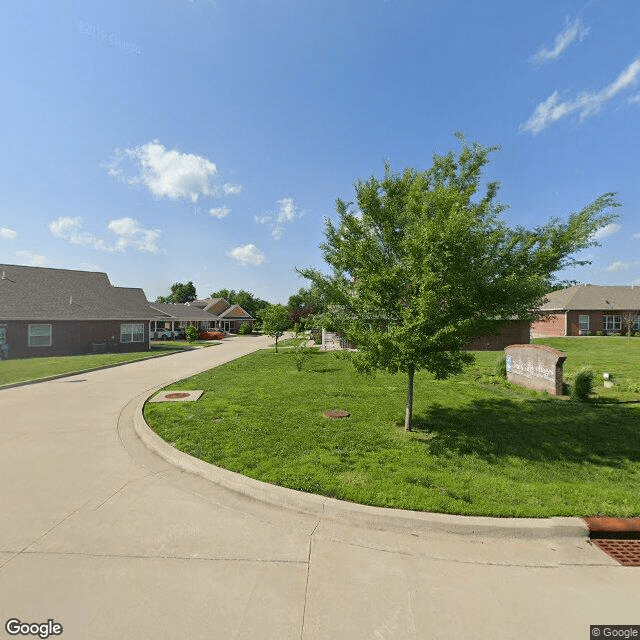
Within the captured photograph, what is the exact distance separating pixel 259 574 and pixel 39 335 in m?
26.6

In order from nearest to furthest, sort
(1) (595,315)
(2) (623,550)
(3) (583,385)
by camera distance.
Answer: (2) (623,550), (3) (583,385), (1) (595,315)

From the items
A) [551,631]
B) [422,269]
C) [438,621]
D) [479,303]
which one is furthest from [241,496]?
[479,303]

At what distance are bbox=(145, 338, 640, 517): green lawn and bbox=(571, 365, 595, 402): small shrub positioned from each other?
0.43m

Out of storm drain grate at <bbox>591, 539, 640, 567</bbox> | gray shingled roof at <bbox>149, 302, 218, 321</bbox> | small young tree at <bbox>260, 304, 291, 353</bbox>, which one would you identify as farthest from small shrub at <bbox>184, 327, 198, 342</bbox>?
storm drain grate at <bbox>591, 539, 640, 567</bbox>

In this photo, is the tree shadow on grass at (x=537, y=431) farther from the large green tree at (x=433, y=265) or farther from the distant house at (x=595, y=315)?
the distant house at (x=595, y=315)

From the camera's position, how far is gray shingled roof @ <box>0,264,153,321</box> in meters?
22.9

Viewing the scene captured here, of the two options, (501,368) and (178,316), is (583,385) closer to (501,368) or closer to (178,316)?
(501,368)

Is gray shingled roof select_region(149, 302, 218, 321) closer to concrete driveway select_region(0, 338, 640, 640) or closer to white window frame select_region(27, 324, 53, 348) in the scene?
white window frame select_region(27, 324, 53, 348)

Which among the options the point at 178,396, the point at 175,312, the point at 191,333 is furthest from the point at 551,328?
the point at 175,312

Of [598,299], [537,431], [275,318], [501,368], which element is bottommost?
[537,431]

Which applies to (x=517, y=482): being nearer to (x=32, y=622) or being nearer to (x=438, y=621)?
(x=438, y=621)

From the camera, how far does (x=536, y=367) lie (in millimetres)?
11516

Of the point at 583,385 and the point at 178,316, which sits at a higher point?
the point at 178,316

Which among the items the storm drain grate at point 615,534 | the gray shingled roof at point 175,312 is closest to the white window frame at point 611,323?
the storm drain grate at point 615,534
